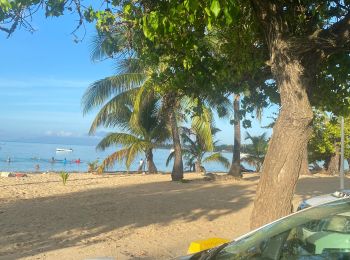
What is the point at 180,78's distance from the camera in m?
7.76

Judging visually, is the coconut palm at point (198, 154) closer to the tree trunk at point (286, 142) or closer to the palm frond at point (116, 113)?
the palm frond at point (116, 113)

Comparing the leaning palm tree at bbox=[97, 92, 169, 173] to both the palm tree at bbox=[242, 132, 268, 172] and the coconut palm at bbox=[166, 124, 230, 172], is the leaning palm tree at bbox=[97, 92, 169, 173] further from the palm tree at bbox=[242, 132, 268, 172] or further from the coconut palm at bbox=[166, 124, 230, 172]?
the palm tree at bbox=[242, 132, 268, 172]

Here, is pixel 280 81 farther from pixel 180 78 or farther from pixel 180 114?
pixel 180 114

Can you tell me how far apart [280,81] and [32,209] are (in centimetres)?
785

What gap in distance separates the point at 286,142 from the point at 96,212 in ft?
22.2

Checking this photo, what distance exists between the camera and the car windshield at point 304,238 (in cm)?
324

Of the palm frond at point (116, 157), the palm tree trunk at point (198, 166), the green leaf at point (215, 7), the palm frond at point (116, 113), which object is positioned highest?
the palm frond at point (116, 113)

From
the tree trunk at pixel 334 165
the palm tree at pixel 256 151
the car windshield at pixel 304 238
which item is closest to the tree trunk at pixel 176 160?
the tree trunk at pixel 334 165

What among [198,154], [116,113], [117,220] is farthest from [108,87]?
[117,220]

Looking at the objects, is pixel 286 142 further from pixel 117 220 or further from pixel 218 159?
pixel 218 159

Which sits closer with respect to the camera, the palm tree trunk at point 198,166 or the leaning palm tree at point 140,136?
the leaning palm tree at point 140,136

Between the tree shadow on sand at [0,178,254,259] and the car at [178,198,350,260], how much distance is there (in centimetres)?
450

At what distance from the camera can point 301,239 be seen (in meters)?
3.47

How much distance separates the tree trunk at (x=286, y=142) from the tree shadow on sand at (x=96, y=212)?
356cm
